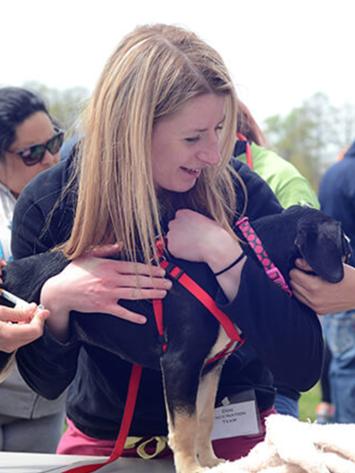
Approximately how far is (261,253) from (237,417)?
47 cm

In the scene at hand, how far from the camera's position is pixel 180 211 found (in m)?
2.26

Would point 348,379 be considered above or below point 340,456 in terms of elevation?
below

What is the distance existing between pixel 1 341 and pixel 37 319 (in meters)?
0.10

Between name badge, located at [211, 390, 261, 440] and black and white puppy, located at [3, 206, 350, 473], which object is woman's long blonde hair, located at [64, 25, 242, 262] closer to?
black and white puppy, located at [3, 206, 350, 473]

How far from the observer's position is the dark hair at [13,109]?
348cm

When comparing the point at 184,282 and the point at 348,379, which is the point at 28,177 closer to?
the point at 184,282

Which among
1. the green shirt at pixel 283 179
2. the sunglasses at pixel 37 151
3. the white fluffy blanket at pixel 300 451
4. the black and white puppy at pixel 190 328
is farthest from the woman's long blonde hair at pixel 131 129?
the sunglasses at pixel 37 151

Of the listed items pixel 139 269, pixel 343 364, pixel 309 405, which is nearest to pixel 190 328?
pixel 139 269

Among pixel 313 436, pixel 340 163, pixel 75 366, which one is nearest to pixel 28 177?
pixel 75 366

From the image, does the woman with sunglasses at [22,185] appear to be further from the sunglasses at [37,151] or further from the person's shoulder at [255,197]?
the person's shoulder at [255,197]

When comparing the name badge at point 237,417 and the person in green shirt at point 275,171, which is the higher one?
the person in green shirt at point 275,171

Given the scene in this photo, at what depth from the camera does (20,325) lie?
203 cm

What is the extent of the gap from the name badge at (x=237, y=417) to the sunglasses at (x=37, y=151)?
5.22ft

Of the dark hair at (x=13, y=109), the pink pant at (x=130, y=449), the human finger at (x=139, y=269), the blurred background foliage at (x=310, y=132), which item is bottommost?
the blurred background foliage at (x=310, y=132)
